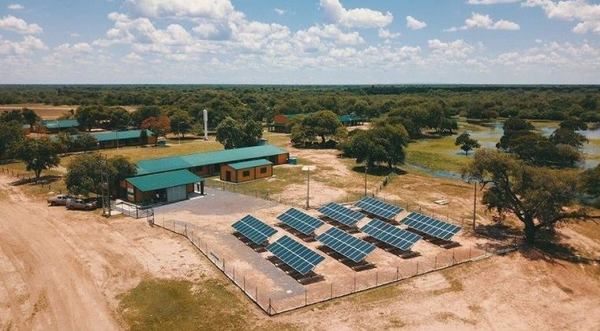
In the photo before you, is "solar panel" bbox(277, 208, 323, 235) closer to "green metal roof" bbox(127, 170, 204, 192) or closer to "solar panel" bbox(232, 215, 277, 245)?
"solar panel" bbox(232, 215, 277, 245)

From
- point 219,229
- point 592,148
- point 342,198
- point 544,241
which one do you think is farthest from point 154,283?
point 592,148

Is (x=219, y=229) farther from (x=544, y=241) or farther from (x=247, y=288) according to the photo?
(x=544, y=241)

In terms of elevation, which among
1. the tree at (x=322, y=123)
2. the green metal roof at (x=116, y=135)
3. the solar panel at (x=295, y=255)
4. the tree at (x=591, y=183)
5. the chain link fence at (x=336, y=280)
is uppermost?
the tree at (x=322, y=123)

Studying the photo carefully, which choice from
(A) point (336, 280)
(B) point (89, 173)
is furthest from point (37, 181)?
(A) point (336, 280)

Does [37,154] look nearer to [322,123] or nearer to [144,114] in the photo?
[322,123]

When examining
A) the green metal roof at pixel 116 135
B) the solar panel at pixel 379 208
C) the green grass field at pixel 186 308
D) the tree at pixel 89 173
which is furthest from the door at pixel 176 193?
the green metal roof at pixel 116 135

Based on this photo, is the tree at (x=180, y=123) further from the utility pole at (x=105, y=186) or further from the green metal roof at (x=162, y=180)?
the utility pole at (x=105, y=186)
